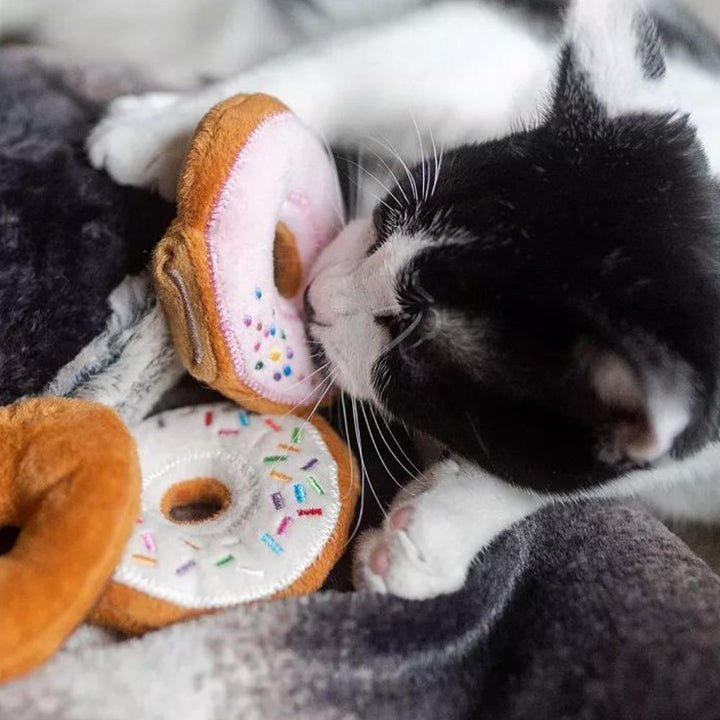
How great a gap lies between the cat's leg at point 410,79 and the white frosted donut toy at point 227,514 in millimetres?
429

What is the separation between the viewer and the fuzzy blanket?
706mm

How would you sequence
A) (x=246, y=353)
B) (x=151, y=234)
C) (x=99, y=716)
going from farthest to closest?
(x=151, y=234)
(x=246, y=353)
(x=99, y=716)

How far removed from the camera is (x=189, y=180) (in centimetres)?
86

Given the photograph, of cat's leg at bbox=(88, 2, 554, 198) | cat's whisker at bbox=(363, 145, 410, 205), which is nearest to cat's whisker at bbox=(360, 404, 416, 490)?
cat's whisker at bbox=(363, 145, 410, 205)

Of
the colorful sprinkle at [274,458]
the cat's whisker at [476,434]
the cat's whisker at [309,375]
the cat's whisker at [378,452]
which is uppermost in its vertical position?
the cat's whisker at [476,434]

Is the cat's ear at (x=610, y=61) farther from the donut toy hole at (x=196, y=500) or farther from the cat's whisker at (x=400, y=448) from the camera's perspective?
the donut toy hole at (x=196, y=500)

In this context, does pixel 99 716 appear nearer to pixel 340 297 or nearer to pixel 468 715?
pixel 468 715

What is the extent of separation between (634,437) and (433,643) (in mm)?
260

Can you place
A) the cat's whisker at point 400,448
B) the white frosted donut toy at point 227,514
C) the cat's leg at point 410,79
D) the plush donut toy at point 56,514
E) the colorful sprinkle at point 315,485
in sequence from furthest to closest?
the cat's leg at point 410,79, the cat's whisker at point 400,448, the colorful sprinkle at point 315,485, the white frosted donut toy at point 227,514, the plush donut toy at point 56,514

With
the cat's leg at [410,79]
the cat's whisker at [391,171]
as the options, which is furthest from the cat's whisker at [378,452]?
the cat's leg at [410,79]

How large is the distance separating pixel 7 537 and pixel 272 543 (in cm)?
24

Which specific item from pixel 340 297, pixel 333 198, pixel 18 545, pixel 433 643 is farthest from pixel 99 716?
pixel 333 198

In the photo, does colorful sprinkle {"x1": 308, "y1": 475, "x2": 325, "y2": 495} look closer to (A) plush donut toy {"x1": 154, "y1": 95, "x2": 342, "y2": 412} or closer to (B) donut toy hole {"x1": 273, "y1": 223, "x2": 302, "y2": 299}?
(A) plush donut toy {"x1": 154, "y1": 95, "x2": 342, "y2": 412}

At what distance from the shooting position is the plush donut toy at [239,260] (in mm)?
830
